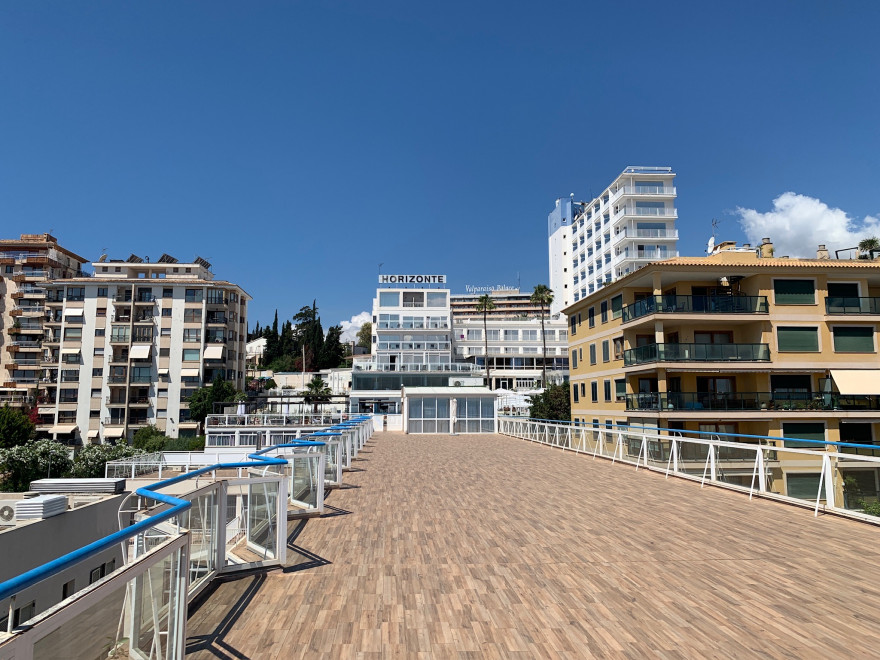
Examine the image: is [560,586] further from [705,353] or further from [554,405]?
[554,405]

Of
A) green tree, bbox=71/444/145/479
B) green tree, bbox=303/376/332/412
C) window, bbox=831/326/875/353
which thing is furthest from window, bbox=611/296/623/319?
green tree, bbox=71/444/145/479

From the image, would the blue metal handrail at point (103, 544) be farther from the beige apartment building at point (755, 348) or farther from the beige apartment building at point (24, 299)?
the beige apartment building at point (24, 299)

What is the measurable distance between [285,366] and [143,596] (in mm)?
90221

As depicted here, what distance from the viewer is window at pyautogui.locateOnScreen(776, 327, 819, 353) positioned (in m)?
26.4

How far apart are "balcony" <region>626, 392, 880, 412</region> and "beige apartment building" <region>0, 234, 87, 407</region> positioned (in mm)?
61701

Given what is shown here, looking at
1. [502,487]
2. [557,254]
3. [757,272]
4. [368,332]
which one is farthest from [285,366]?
[502,487]

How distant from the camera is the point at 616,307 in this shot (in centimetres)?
2978

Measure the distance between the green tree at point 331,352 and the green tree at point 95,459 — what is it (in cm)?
5201

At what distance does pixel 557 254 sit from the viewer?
84.9m

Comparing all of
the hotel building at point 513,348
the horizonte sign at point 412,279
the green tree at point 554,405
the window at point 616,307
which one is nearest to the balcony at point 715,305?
the window at point 616,307

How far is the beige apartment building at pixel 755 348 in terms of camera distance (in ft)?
83.9

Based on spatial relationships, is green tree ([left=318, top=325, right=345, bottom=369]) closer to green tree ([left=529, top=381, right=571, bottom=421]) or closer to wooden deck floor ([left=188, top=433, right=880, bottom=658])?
green tree ([left=529, top=381, right=571, bottom=421])

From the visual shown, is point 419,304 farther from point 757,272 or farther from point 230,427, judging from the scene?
point 757,272

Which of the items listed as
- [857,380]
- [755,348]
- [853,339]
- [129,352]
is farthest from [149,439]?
[853,339]
